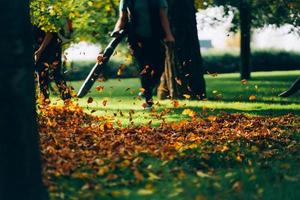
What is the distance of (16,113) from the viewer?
5.11m

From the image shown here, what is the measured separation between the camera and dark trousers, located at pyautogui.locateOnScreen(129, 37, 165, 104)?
38.5ft

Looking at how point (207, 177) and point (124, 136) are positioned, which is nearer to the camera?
point (207, 177)

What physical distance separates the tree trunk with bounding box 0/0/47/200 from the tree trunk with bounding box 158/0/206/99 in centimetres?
1002

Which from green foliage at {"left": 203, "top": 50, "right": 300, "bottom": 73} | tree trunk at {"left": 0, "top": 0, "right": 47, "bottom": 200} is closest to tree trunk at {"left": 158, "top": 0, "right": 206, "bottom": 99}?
tree trunk at {"left": 0, "top": 0, "right": 47, "bottom": 200}

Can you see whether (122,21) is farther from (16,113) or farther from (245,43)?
(245,43)

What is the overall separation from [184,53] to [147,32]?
3.69 meters

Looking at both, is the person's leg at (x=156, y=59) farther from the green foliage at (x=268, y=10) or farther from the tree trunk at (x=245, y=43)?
the tree trunk at (x=245, y=43)

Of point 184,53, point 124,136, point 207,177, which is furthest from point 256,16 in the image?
point 207,177

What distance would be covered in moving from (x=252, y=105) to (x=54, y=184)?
26.3 ft

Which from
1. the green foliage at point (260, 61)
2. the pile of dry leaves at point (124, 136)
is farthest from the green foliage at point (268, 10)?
the green foliage at point (260, 61)

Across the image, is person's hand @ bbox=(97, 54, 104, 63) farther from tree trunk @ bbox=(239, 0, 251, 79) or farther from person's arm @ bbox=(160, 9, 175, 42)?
tree trunk @ bbox=(239, 0, 251, 79)

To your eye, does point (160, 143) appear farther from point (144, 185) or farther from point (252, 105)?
point (252, 105)

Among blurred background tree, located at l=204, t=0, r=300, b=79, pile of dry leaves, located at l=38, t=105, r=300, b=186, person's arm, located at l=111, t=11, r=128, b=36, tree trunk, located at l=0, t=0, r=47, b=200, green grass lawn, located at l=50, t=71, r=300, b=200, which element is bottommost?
green grass lawn, located at l=50, t=71, r=300, b=200

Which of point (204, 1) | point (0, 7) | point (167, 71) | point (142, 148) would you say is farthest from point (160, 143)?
point (204, 1)
